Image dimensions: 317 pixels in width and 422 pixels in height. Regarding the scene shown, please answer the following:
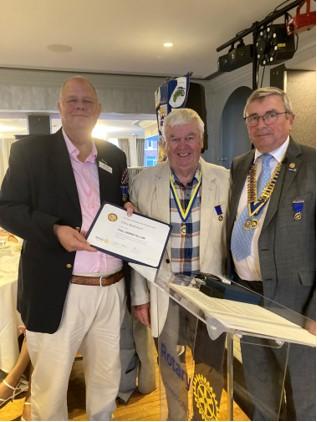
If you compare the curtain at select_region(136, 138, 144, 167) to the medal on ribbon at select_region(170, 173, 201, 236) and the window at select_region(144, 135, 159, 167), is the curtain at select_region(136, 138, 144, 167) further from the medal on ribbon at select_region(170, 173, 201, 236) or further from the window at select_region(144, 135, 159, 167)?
the medal on ribbon at select_region(170, 173, 201, 236)

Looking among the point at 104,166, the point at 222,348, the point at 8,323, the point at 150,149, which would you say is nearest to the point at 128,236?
the point at 104,166

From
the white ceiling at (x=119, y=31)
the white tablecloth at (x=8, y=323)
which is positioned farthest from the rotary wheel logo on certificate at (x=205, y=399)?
the white ceiling at (x=119, y=31)

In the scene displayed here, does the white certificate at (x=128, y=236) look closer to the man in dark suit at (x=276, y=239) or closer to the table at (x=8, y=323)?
the man in dark suit at (x=276, y=239)

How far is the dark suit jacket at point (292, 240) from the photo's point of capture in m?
1.42

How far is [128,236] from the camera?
1.46 metres

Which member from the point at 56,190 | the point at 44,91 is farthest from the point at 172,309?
the point at 44,91

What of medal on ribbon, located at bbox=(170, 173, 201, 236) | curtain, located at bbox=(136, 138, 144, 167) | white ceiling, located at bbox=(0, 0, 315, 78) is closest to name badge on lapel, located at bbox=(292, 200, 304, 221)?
medal on ribbon, located at bbox=(170, 173, 201, 236)

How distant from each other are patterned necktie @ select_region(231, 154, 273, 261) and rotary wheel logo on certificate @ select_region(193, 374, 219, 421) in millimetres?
577

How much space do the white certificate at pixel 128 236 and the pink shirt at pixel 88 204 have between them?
0.17 m

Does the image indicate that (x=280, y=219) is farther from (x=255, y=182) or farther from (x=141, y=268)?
(x=141, y=268)

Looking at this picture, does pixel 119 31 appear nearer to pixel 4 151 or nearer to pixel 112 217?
pixel 112 217

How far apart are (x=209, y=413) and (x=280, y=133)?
1.11 meters

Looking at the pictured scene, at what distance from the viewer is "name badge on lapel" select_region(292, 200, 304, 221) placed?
55.7 inches

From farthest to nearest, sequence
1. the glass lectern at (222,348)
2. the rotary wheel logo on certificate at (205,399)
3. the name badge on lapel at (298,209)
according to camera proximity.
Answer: the name badge on lapel at (298,209)
the rotary wheel logo on certificate at (205,399)
the glass lectern at (222,348)
